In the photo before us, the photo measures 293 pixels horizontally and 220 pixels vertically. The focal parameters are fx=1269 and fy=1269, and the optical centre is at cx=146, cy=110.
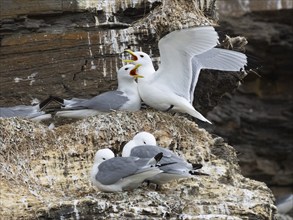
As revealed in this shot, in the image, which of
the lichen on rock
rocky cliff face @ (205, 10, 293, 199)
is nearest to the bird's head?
the lichen on rock

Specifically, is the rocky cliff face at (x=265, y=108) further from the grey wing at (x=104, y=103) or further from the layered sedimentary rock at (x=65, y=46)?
the grey wing at (x=104, y=103)

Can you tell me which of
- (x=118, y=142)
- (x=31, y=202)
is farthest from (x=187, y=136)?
(x=31, y=202)

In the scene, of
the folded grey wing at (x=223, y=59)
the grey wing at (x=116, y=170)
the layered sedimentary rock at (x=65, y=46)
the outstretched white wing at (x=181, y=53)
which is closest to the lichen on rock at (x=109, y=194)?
the grey wing at (x=116, y=170)

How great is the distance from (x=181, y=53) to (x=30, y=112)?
1649 mm

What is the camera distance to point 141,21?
46.6 feet

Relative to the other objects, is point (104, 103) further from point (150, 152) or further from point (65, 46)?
point (150, 152)

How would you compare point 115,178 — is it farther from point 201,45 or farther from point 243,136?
point 243,136

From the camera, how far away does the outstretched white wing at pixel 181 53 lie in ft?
41.3

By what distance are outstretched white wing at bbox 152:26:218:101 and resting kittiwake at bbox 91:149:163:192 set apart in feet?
6.77

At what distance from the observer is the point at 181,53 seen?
1284 centimetres

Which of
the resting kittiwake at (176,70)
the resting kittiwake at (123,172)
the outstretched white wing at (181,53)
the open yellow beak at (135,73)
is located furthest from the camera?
the open yellow beak at (135,73)

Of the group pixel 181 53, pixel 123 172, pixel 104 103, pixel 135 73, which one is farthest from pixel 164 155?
pixel 135 73

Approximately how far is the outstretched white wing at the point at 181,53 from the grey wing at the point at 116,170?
2093 millimetres

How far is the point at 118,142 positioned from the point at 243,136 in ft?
26.1
